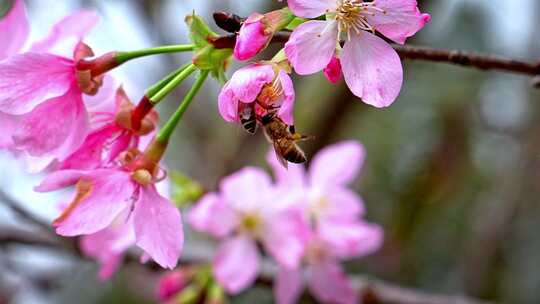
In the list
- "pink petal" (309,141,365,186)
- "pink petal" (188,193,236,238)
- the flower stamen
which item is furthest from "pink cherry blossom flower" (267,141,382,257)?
the flower stamen

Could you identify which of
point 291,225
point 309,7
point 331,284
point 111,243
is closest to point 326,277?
point 331,284

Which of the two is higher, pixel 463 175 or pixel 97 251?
pixel 97 251

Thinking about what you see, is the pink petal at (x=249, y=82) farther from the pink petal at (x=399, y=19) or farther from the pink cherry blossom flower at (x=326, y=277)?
the pink cherry blossom flower at (x=326, y=277)

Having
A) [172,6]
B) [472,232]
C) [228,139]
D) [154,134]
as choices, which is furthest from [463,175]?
[154,134]

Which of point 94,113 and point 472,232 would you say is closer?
point 94,113

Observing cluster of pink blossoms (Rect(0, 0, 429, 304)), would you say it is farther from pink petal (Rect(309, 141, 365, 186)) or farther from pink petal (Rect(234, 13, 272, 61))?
pink petal (Rect(309, 141, 365, 186))

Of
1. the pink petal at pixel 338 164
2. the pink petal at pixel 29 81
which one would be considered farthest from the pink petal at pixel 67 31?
the pink petal at pixel 338 164

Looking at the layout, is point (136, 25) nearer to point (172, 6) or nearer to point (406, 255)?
point (172, 6)
